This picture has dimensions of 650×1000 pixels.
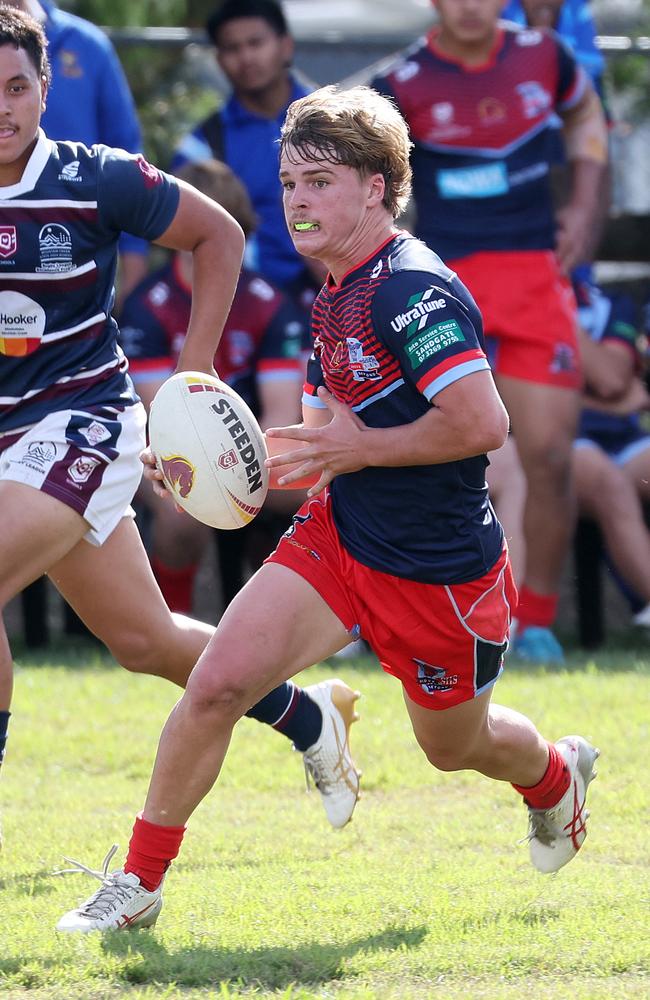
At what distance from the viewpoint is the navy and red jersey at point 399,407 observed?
3.76 m

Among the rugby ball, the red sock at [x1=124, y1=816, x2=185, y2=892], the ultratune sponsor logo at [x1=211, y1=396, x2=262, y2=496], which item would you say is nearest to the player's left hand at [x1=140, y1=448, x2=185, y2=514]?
the rugby ball

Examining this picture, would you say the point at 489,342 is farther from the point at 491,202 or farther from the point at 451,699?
the point at 451,699

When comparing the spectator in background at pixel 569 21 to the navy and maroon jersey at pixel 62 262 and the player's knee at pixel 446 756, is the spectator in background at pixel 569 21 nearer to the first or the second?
the navy and maroon jersey at pixel 62 262

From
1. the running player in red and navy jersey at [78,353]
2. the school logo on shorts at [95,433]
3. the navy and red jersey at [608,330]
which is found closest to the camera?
the running player in red and navy jersey at [78,353]

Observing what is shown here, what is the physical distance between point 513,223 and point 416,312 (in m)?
3.78

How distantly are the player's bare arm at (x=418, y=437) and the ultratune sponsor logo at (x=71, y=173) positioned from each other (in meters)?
1.12

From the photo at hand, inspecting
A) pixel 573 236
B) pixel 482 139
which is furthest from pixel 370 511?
pixel 573 236

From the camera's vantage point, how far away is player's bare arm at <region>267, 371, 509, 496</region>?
3.68 m

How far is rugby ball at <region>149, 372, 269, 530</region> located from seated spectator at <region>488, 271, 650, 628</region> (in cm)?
347

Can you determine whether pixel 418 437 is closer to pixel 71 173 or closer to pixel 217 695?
pixel 217 695

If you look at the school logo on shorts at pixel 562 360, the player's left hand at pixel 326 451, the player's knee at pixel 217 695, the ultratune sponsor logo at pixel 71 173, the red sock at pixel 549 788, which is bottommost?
the school logo on shorts at pixel 562 360

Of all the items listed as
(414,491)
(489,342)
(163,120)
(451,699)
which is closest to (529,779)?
(451,699)

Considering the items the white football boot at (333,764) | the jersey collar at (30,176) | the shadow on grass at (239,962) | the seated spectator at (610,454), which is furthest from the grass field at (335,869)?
the jersey collar at (30,176)

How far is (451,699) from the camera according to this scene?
396 centimetres
